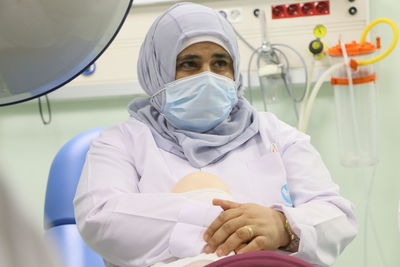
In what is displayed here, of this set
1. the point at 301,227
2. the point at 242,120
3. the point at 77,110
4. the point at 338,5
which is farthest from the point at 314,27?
the point at 301,227

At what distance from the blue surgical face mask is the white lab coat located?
12 cm

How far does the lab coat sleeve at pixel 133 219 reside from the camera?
153 cm

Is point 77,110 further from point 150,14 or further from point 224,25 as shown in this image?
point 224,25

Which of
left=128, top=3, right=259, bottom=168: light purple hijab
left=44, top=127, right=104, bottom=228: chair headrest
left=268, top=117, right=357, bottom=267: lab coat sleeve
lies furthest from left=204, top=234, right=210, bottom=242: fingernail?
left=44, top=127, right=104, bottom=228: chair headrest

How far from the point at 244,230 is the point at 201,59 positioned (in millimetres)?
691

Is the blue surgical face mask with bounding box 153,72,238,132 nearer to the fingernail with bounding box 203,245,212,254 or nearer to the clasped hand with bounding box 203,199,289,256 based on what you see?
the clasped hand with bounding box 203,199,289,256

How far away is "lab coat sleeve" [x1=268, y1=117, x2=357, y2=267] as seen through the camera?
1574 millimetres

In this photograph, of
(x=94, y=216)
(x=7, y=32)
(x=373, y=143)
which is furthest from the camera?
(x=373, y=143)

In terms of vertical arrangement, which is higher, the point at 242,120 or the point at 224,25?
the point at 224,25

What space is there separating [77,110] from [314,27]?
4.33 ft

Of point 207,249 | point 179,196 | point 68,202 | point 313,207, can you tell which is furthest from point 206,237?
point 68,202

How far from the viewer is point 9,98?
806mm

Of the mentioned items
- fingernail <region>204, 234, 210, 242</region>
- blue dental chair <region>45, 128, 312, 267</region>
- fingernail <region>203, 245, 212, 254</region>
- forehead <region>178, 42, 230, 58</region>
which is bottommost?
blue dental chair <region>45, 128, 312, 267</region>

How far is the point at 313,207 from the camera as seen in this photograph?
1670 mm
